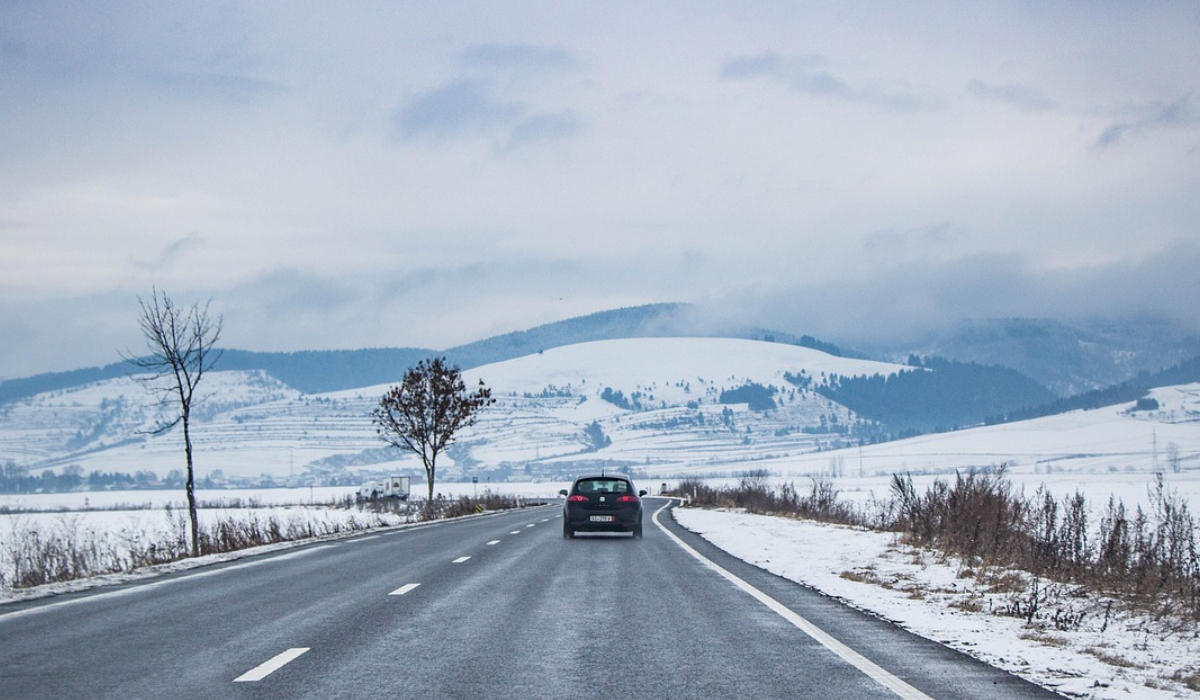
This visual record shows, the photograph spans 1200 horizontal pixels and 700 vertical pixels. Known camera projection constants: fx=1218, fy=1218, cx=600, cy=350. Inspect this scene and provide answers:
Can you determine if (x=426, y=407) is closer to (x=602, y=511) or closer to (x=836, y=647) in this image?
(x=602, y=511)

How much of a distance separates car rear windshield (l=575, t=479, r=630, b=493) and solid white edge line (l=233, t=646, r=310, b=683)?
1954 cm

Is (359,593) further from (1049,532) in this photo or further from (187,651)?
(1049,532)

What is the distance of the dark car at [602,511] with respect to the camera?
2886cm

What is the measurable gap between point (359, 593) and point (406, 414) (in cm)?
4853

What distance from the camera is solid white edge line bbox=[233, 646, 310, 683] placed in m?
8.43

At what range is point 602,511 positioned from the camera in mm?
28953

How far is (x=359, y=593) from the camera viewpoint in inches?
580

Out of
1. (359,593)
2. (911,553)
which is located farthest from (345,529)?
(359,593)

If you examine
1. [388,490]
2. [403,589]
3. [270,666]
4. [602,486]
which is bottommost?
[388,490]

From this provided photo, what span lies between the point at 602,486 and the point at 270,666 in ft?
68.5

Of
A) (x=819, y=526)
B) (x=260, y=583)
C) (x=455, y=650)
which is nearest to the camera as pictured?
(x=455, y=650)

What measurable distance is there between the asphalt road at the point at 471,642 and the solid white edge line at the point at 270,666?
0.02m

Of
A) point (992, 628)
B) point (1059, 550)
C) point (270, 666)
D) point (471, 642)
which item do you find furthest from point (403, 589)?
point (1059, 550)

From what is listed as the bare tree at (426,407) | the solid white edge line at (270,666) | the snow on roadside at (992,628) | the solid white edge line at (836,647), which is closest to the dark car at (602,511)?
the snow on roadside at (992,628)
